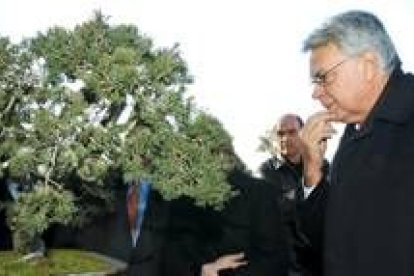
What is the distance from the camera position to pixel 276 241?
549cm

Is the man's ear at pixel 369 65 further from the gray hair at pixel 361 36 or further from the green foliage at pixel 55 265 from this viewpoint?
the green foliage at pixel 55 265

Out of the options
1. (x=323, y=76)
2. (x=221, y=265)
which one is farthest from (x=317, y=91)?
(x=221, y=265)

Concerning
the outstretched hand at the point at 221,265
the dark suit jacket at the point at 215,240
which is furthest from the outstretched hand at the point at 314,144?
the dark suit jacket at the point at 215,240

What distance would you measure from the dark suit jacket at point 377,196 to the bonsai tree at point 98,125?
583cm

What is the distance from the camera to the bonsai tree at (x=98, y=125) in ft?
29.4

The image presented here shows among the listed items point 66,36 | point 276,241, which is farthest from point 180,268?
point 66,36

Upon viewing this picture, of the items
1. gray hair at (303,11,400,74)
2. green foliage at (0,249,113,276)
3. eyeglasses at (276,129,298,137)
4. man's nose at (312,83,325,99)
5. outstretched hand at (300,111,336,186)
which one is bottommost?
green foliage at (0,249,113,276)

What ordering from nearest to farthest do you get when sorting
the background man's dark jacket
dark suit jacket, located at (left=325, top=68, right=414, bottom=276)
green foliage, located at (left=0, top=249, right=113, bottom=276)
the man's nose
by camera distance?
dark suit jacket, located at (left=325, top=68, right=414, bottom=276), the man's nose, the background man's dark jacket, green foliage, located at (left=0, top=249, right=113, bottom=276)

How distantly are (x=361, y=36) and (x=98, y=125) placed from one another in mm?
6696

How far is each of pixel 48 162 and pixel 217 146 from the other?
5.43 feet

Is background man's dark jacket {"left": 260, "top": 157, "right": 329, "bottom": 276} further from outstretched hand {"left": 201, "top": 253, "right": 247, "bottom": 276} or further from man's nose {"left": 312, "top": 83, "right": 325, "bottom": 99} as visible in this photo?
outstretched hand {"left": 201, "top": 253, "right": 247, "bottom": 276}

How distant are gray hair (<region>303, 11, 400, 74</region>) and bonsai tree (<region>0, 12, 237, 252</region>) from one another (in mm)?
5677

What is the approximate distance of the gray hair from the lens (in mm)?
2795

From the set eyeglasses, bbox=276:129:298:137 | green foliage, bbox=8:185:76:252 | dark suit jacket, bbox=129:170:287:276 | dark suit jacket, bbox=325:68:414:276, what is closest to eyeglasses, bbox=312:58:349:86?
dark suit jacket, bbox=325:68:414:276
